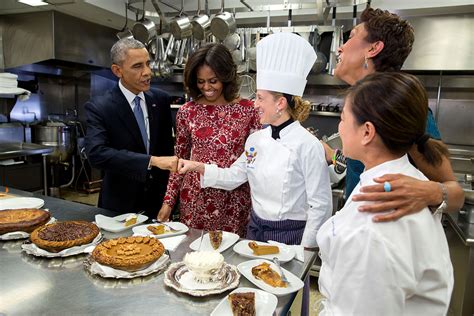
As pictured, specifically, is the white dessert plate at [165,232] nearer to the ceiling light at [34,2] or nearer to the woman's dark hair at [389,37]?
the woman's dark hair at [389,37]

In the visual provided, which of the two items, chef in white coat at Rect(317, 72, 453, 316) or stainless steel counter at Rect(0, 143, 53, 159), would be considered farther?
stainless steel counter at Rect(0, 143, 53, 159)

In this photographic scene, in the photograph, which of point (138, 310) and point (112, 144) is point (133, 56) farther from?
point (138, 310)

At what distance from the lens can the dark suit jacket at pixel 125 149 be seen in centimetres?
189

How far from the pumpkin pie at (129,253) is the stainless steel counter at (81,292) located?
0.05 metres

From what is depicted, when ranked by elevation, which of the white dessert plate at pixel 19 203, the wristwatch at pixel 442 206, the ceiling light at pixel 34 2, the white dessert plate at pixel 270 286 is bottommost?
the white dessert plate at pixel 270 286

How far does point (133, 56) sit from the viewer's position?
2.04 meters

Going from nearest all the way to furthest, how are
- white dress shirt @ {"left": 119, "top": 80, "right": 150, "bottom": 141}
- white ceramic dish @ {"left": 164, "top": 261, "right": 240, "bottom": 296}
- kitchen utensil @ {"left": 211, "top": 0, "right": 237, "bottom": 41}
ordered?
white ceramic dish @ {"left": 164, "top": 261, "right": 240, "bottom": 296} → white dress shirt @ {"left": 119, "top": 80, "right": 150, "bottom": 141} → kitchen utensil @ {"left": 211, "top": 0, "right": 237, "bottom": 41}

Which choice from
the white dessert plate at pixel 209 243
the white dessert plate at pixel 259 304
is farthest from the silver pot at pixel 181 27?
the white dessert plate at pixel 259 304

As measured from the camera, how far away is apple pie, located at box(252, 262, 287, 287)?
1100mm

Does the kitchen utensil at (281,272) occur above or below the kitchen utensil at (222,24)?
below

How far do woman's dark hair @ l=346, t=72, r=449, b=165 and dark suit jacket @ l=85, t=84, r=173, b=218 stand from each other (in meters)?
1.21

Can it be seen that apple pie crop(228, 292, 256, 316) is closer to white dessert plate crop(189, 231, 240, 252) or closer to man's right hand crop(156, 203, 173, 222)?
white dessert plate crop(189, 231, 240, 252)

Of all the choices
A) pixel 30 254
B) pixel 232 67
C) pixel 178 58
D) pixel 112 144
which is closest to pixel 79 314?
pixel 30 254

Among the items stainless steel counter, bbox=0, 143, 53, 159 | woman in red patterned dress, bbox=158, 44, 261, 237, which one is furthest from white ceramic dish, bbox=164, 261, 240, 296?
stainless steel counter, bbox=0, 143, 53, 159
